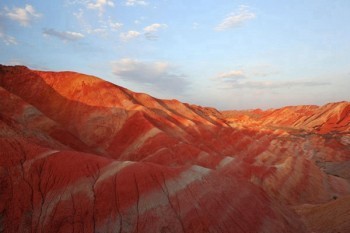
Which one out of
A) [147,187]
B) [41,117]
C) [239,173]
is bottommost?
[239,173]

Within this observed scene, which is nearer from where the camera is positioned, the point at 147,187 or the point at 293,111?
the point at 147,187

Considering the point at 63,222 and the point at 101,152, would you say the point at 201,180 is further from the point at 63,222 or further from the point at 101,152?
the point at 101,152

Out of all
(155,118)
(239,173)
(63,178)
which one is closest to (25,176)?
(63,178)

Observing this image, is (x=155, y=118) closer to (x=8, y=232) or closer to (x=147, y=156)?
(x=147, y=156)

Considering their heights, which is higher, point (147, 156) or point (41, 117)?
point (41, 117)

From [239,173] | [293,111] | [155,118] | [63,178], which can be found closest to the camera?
[63,178]

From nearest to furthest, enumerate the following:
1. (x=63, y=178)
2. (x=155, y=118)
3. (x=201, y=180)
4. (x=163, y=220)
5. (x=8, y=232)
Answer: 1. (x=8, y=232)
2. (x=163, y=220)
3. (x=63, y=178)
4. (x=201, y=180)
5. (x=155, y=118)
